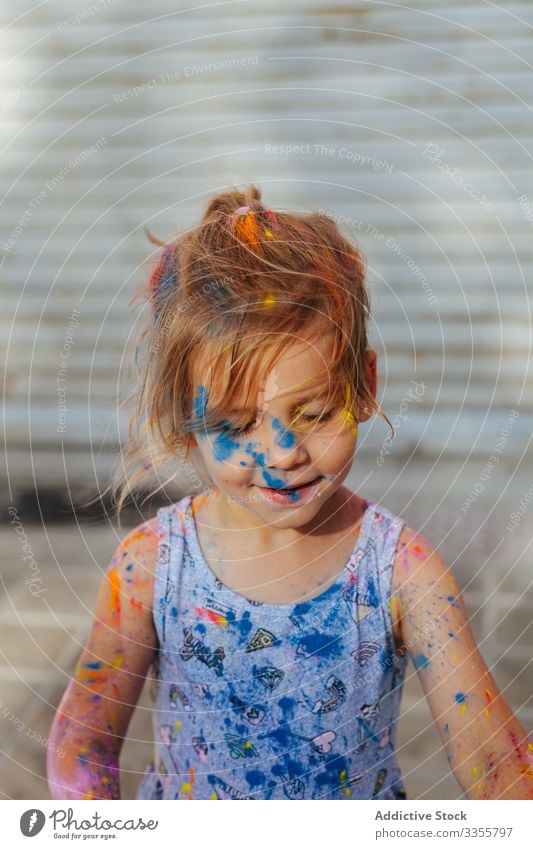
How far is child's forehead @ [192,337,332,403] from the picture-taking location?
583 millimetres

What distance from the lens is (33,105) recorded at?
99 cm

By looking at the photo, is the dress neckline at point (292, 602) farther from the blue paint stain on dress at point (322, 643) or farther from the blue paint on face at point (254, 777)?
the blue paint on face at point (254, 777)

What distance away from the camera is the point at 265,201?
70cm

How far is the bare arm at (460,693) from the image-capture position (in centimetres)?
61

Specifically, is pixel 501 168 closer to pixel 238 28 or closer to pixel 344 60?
pixel 344 60

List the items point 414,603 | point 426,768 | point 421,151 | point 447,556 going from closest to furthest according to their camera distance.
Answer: point 414,603
point 421,151
point 426,768
point 447,556

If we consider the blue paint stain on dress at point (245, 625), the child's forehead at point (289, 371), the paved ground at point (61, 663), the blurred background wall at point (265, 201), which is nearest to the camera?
the child's forehead at point (289, 371)

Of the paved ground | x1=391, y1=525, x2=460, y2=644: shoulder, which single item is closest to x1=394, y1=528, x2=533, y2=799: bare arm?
x1=391, y1=525, x2=460, y2=644: shoulder

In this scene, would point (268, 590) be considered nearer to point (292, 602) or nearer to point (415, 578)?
point (292, 602)

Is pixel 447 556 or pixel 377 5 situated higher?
pixel 377 5

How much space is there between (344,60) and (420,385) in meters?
0.45

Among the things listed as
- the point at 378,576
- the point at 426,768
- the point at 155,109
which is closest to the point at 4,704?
the point at 426,768

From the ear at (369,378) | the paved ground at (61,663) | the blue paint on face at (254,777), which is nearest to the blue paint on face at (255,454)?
the ear at (369,378)

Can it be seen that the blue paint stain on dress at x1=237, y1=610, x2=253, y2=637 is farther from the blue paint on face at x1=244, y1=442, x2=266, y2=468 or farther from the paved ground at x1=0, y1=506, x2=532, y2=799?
the paved ground at x1=0, y1=506, x2=532, y2=799
